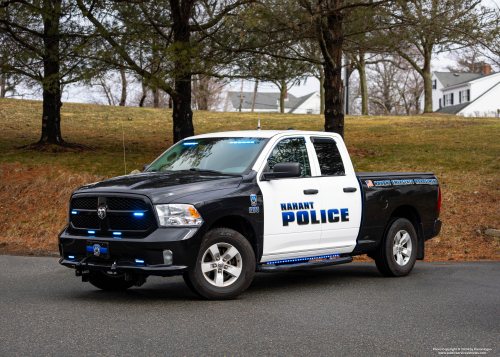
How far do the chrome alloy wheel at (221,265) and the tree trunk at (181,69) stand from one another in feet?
28.0

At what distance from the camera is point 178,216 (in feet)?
21.1

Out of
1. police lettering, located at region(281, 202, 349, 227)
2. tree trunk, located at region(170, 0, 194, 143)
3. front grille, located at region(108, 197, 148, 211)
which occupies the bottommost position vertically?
police lettering, located at region(281, 202, 349, 227)

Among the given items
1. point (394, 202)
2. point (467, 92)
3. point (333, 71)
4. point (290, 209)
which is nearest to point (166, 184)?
point (290, 209)

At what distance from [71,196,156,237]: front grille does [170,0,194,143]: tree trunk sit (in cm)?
820

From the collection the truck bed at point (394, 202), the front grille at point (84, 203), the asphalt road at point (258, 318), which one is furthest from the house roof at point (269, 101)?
the front grille at point (84, 203)

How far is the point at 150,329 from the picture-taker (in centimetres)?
545

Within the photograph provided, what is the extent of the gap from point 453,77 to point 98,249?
232ft

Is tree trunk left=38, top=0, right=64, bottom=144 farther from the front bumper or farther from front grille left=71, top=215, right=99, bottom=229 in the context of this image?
the front bumper

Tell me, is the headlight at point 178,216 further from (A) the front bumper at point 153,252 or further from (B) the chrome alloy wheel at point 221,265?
(B) the chrome alloy wheel at point 221,265

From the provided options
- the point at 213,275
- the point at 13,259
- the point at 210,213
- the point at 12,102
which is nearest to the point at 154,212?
the point at 210,213

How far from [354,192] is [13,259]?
602cm

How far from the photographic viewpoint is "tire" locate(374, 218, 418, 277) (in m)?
8.95

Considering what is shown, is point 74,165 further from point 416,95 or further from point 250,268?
point 416,95

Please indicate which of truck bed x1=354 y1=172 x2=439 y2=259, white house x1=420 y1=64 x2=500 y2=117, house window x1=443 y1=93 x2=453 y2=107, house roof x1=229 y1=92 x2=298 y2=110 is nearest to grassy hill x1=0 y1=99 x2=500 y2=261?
truck bed x1=354 y1=172 x2=439 y2=259
